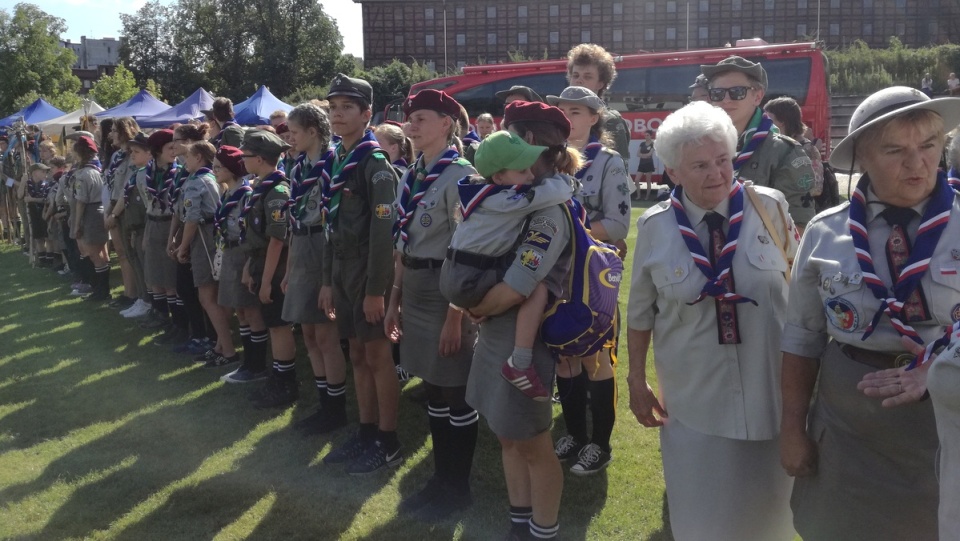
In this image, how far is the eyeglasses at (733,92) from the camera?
3.71 m

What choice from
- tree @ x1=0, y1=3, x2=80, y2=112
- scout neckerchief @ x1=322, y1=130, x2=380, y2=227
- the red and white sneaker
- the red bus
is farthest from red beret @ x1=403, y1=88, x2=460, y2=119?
tree @ x1=0, y1=3, x2=80, y2=112

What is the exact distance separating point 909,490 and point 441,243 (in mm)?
2354

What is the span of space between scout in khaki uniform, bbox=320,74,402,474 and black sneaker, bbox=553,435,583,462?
3.21 feet

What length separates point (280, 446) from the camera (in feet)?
17.1

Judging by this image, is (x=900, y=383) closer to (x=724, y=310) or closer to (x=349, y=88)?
(x=724, y=310)

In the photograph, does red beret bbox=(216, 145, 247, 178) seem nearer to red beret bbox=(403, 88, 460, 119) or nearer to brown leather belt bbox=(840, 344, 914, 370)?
red beret bbox=(403, 88, 460, 119)

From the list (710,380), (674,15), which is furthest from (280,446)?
(674,15)

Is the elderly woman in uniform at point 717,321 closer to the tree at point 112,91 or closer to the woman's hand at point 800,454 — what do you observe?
the woman's hand at point 800,454

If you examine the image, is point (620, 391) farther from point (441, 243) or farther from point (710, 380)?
point (710, 380)

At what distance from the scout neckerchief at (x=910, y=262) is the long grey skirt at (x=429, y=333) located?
2.06m

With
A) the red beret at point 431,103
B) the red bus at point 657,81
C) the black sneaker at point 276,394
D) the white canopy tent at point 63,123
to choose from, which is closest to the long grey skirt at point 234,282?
the black sneaker at point 276,394

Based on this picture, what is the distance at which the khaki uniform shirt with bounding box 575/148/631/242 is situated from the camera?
14.1ft

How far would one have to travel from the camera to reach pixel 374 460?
15.4 feet

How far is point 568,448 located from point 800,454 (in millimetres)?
2232
